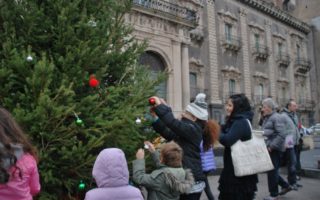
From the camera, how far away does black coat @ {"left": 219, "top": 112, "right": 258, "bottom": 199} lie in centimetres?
420

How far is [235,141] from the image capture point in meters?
4.21

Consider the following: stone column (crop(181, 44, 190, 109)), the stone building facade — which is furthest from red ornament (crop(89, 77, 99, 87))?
stone column (crop(181, 44, 190, 109))

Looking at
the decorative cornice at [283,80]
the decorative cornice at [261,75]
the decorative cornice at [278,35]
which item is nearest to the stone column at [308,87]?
the decorative cornice at [283,80]

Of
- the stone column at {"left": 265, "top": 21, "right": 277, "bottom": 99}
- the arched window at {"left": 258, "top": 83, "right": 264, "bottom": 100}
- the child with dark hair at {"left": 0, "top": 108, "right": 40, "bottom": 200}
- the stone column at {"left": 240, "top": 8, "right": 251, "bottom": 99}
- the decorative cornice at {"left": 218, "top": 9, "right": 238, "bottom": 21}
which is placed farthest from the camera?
the stone column at {"left": 265, "top": 21, "right": 277, "bottom": 99}

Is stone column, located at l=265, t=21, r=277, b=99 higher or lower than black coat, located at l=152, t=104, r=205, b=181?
higher

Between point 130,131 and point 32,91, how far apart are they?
3.22ft

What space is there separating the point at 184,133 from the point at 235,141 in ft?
2.53

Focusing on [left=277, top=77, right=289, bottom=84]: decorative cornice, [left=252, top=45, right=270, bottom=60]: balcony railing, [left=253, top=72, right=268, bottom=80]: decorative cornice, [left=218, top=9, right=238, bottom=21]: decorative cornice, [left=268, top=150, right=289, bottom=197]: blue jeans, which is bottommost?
[left=268, top=150, right=289, bottom=197]: blue jeans

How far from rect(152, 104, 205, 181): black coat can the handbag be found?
1.54 feet

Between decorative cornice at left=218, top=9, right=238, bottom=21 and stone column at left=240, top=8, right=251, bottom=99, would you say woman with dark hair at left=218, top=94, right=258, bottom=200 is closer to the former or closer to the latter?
decorative cornice at left=218, top=9, right=238, bottom=21

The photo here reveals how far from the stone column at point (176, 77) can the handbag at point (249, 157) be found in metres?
14.7

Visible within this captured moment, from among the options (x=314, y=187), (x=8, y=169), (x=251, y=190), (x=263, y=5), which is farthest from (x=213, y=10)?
(x=8, y=169)

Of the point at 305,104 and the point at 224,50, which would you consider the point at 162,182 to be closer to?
the point at 224,50

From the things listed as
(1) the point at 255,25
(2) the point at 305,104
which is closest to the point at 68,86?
(1) the point at 255,25
